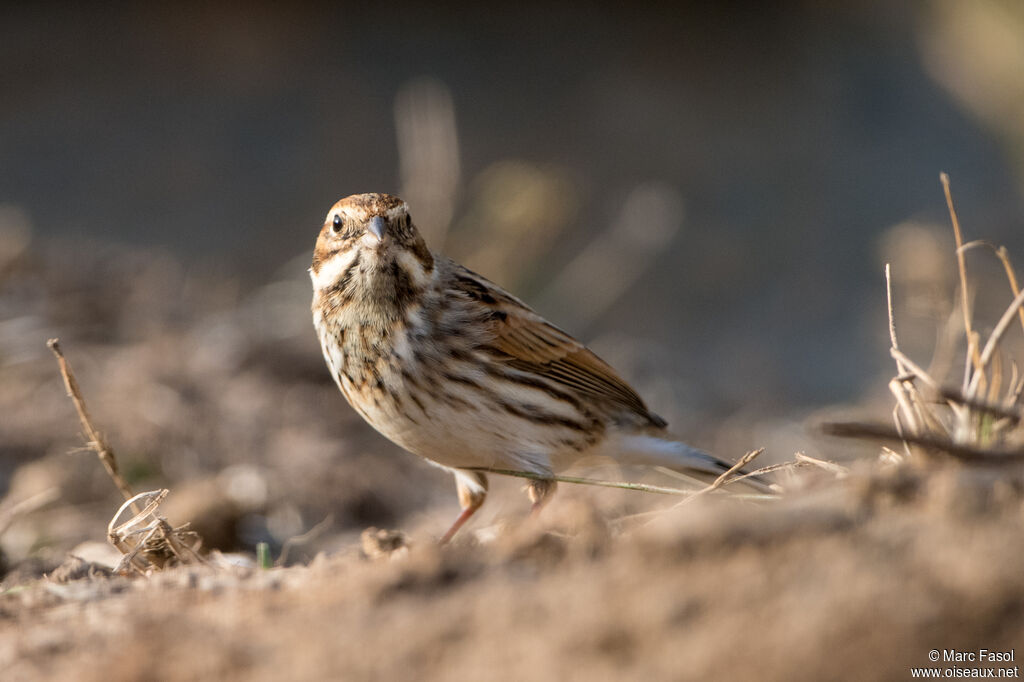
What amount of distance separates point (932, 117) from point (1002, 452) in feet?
34.4

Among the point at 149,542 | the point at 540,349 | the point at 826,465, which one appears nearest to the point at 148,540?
the point at 149,542

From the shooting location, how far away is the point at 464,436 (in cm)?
434

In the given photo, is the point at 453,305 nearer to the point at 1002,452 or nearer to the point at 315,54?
the point at 1002,452

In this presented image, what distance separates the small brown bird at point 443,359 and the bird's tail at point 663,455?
7.9 inches

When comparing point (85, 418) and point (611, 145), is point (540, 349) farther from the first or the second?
point (611, 145)

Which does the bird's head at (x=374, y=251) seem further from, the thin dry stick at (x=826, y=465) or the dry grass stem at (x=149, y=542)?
the thin dry stick at (x=826, y=465)

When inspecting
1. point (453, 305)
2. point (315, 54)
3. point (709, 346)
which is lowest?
point (709, 346)

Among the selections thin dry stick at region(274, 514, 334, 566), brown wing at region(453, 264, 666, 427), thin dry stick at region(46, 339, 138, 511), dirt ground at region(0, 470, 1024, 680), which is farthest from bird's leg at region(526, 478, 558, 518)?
dirt ground at region(0, 470, 1024, 680)

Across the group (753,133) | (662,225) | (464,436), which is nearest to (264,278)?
(662,225)

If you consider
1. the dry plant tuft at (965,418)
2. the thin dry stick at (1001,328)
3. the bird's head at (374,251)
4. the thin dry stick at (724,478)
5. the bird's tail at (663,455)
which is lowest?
the bird's tail at (663,455)

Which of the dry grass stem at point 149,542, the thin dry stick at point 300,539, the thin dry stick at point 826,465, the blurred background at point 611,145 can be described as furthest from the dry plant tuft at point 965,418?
the blurred background at point 611,145

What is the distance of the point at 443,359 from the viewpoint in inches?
173

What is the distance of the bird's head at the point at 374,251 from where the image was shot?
437 cm

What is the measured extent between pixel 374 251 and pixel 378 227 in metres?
0.10
